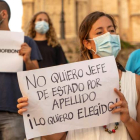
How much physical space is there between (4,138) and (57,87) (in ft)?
3.84

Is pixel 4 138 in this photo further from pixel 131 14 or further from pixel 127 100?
pixel 131 14

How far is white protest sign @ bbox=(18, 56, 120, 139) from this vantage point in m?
2.34

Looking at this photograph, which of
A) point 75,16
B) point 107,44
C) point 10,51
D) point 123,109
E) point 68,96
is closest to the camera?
point 123,109

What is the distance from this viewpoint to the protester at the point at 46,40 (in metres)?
5.22

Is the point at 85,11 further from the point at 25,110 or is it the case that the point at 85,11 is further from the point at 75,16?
the point at 25,110

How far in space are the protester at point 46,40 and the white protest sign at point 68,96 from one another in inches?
107

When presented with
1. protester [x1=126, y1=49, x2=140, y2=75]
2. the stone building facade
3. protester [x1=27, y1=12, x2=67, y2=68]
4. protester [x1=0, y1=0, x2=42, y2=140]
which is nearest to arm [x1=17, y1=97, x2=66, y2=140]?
protester [x1=0, y1=0, x2=42, y2=140]

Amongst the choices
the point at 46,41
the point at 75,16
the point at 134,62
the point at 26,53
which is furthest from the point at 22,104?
the point at 75,16

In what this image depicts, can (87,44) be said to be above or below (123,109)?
above

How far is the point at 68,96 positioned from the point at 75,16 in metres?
22.6

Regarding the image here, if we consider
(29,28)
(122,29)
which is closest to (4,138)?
(29,28)

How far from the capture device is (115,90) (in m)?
2.29

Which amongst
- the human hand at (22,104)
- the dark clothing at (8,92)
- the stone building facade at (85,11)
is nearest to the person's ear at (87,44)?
the human hand at (22,104)

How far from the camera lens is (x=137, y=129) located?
229 cm
